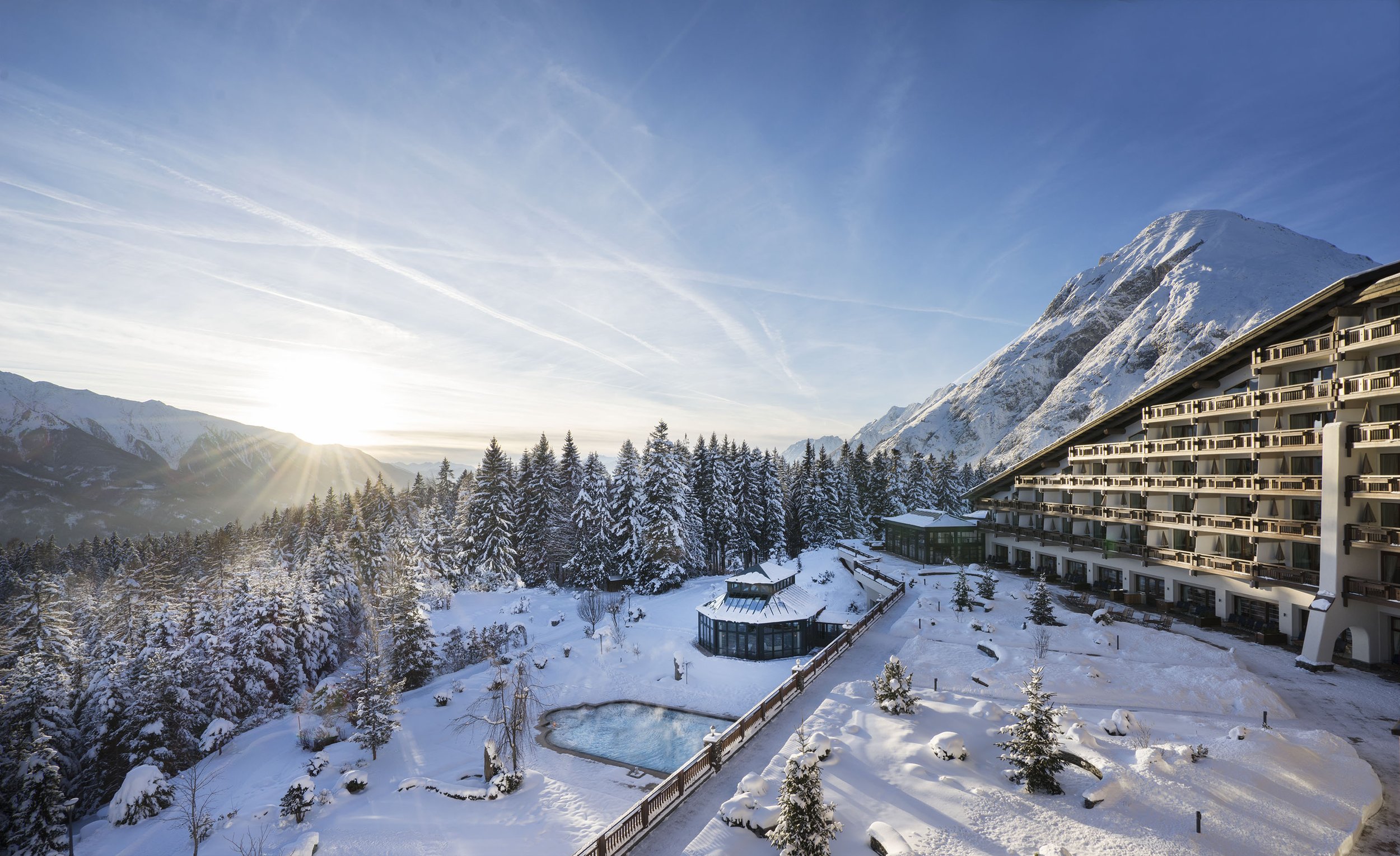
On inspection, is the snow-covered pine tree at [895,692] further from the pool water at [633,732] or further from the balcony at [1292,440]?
the balcony at [1292,440]

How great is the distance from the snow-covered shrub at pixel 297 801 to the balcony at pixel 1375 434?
139 ft

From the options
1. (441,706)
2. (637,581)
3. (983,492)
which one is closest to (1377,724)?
(983,492)

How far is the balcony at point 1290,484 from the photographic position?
23.7 meters

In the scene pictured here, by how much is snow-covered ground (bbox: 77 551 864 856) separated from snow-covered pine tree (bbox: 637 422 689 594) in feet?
27.4

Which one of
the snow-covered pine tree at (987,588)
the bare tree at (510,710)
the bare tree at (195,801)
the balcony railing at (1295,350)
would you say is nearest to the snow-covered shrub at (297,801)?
the bare tree at (195,801)

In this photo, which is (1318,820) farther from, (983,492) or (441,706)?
(983,492)

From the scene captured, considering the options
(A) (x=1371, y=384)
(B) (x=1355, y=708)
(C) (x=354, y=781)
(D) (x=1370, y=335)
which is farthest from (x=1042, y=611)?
(C) (x=354, y=781)

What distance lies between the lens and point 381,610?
38812 mm

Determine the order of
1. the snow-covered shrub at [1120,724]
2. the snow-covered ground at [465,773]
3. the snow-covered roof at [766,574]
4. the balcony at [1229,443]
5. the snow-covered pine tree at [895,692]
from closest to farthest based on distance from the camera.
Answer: the snow-covered shrub at [1120,724] < the snow-covered pine tree at [895,692] < the snow-covered ground at [465,773] < the balcony at [1229,443] < the snow-covered roof at [766,574]

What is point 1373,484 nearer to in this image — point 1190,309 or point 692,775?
point 692,775

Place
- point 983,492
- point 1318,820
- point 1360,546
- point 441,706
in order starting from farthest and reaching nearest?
point 983,492 < point 441,706 < point 1360,546 < point 1318,820

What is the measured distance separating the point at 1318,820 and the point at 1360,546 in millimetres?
17288

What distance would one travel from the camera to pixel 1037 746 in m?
12.9

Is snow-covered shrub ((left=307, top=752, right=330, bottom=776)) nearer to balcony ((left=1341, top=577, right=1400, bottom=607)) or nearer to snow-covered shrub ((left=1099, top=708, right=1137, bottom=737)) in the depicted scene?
snow-covered shrub ((left=1099, top=708, right=1137, bottom=737))
